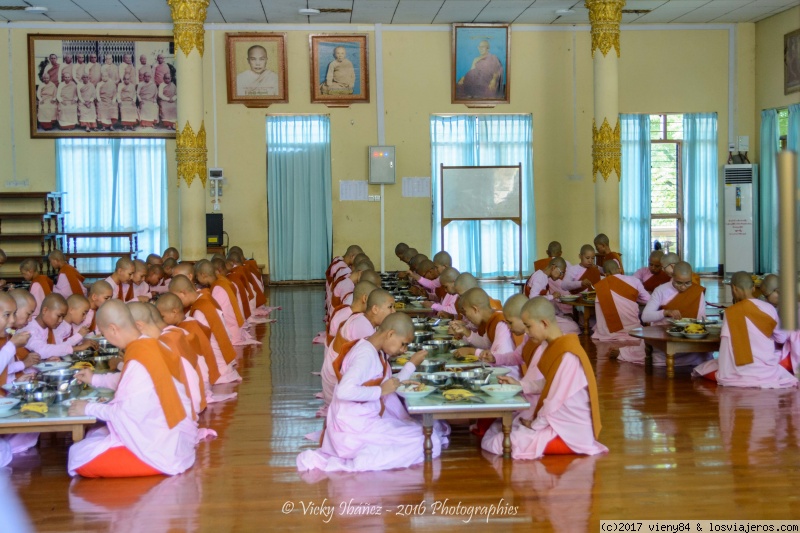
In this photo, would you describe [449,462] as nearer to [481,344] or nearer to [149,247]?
[481,344]

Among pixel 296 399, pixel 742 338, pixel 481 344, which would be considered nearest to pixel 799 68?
pixel 742 338

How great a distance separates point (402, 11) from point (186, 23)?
4.21 m

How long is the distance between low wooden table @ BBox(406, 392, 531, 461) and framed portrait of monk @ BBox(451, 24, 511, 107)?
13243 millimetres

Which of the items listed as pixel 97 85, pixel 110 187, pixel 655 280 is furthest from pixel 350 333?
pixel 97 85

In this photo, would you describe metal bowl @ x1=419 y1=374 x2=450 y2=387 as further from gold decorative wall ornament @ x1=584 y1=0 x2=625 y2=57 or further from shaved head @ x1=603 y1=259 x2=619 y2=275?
gold decorative wall ornament @ x1=584 y1=0 x2=625 y2=57

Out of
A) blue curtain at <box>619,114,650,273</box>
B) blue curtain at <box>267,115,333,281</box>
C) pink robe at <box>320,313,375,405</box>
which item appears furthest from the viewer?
blue curtain at <box>619,114,650,273</box>

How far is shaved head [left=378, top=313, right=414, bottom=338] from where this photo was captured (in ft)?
18.7

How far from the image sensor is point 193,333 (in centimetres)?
754

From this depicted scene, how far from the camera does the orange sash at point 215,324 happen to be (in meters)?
8.70

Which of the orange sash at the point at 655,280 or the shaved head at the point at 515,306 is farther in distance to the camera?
the orange sash at the point at 655,280

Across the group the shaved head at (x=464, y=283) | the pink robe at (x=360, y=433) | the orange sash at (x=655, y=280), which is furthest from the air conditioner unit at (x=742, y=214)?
the pink robe at (x=360, y=433)

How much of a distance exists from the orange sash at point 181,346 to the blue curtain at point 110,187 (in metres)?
11.2

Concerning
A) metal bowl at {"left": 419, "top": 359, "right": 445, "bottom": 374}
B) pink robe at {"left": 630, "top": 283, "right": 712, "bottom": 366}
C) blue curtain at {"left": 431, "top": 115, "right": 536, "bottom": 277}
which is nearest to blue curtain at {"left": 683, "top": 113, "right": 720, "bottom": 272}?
blue curtain at {"left": 431, "top": 115, "right": 536, "bottom": 277}

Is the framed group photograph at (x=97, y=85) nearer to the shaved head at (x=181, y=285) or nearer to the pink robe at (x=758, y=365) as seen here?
the shaved head at (x=181, y=285)
